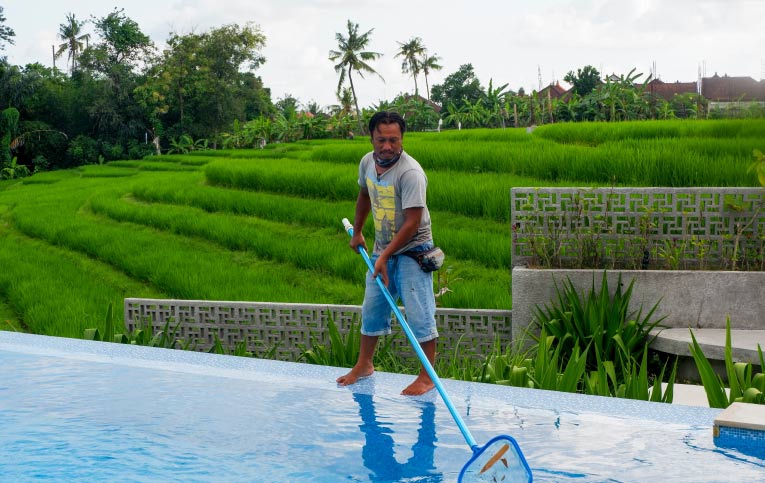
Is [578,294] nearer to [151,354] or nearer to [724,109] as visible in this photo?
[151,354]

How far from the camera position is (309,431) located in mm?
3688

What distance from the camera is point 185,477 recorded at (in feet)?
10.8

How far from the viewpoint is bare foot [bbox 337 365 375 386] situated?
4.30 m

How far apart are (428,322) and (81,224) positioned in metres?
12.4

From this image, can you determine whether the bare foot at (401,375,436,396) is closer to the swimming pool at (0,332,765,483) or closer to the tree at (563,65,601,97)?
the swimming pool at (0,332,765,483)

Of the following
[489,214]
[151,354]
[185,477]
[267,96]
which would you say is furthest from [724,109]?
[267,96]

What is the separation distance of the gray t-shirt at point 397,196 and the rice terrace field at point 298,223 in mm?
2919

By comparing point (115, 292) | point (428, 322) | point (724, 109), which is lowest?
point (115, 292)

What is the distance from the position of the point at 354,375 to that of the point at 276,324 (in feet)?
7.74

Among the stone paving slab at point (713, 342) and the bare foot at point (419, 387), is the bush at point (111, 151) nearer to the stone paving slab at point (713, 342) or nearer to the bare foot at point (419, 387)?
the stone paving slab at point (713, 342)

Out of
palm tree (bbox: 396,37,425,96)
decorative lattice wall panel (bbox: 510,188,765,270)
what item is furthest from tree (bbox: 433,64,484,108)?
decorative lattice wall panel (bbox: 510,188,765,270)

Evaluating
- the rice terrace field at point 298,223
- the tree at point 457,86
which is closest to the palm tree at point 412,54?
the tree at point 457,86

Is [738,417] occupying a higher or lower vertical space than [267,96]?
lower

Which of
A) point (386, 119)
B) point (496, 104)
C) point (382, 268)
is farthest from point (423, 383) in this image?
point (496, 104)
